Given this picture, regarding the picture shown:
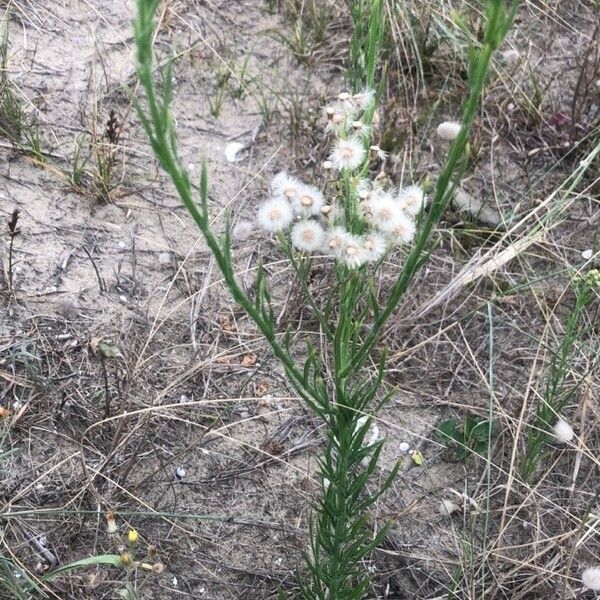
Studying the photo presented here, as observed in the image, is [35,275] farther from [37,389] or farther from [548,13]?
[548,13]

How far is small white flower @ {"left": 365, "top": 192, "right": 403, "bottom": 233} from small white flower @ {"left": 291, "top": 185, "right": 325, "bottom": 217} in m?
0.11

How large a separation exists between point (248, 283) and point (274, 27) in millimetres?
1175

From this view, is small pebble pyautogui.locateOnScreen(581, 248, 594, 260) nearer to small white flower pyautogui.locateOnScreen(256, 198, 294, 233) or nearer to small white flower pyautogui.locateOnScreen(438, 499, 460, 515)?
small white flower pyautogui.locateOnScreen(438, 499, 460, 515)

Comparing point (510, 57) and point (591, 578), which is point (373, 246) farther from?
point (510, 57)

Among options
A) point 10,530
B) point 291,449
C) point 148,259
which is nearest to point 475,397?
point 291,449

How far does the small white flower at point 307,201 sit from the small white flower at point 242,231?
3.65 feet

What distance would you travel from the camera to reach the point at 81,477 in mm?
2012

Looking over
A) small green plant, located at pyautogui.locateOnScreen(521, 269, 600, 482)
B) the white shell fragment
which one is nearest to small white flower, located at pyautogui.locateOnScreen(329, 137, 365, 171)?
small green plant, located at pyautogui.locateOnScreen(521, 269, 600, 482)

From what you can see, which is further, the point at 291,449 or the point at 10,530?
the point at 291,449

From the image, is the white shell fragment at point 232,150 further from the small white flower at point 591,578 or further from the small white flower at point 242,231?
the small white flower at point 591,578

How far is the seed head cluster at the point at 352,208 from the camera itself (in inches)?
50.8

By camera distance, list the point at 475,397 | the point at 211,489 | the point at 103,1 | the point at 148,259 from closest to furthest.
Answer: the point at 211,489
the point at 475,397
the point at 148,259
the point at 103,1

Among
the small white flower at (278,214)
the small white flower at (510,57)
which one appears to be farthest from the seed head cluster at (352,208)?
the small white flower at (510,57)

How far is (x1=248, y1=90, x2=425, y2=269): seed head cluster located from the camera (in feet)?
4.23
